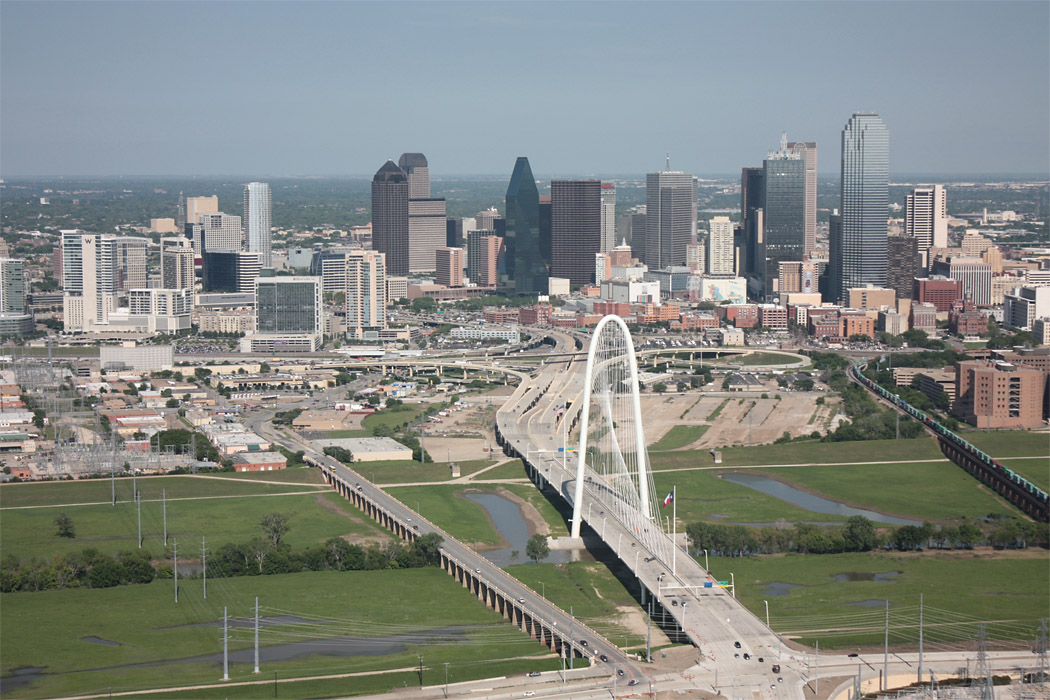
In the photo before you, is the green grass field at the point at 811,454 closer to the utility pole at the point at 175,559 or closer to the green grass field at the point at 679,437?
the green grass field at the point at 679,437

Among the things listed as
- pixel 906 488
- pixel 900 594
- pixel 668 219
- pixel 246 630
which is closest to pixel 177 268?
pixel 668 219

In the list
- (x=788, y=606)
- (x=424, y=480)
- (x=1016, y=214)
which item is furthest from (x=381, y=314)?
(x=1016, y=214)

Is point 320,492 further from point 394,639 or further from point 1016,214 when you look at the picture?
point 1016,214

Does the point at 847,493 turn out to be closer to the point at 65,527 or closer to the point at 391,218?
the point at 65,527

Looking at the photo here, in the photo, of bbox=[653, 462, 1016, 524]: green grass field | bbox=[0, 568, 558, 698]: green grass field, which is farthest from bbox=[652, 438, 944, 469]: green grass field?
bbox=[0, 568, 558, 698]: green grass field

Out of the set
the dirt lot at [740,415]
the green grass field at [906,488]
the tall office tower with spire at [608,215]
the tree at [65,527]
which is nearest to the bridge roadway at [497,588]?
the tree at [65,527]

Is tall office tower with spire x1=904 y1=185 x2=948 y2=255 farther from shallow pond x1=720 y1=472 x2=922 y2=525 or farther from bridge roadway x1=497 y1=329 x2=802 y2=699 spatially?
bridge roadway x1=497 y1=329 x2=802 y2=699
